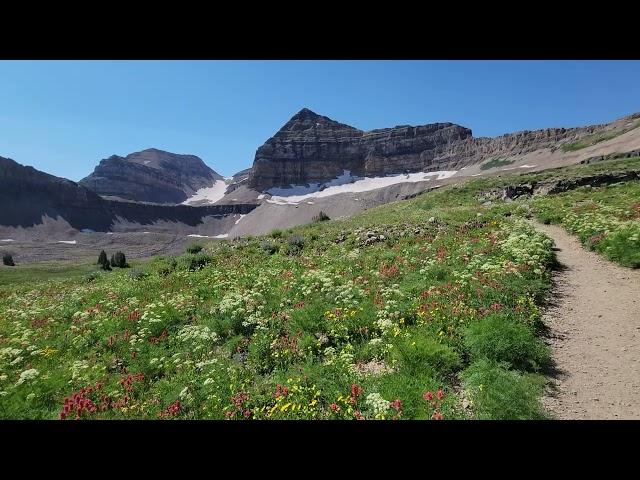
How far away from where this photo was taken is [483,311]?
1028 cm

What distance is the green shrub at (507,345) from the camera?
27.1ft

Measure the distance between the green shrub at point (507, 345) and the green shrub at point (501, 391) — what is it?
1.24ft

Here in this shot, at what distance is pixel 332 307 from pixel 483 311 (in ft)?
14.0

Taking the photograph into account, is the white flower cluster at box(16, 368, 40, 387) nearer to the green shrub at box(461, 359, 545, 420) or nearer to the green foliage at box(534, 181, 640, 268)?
the green shrub at box(461, 359, 545, 420)

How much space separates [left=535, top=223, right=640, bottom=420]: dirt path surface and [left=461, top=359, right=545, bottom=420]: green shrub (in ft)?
1.42

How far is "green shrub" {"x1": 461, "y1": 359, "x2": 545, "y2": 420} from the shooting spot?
6.31 m

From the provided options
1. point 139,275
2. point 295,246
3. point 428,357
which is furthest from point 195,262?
point 428,357

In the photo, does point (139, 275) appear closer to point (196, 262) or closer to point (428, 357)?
point (196, 262)

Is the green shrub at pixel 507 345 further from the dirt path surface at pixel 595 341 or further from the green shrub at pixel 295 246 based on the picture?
the green shrub at pixel 295 246

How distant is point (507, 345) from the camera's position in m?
8.36

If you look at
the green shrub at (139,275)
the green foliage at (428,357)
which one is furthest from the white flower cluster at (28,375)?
the green shrub at (139,275)
